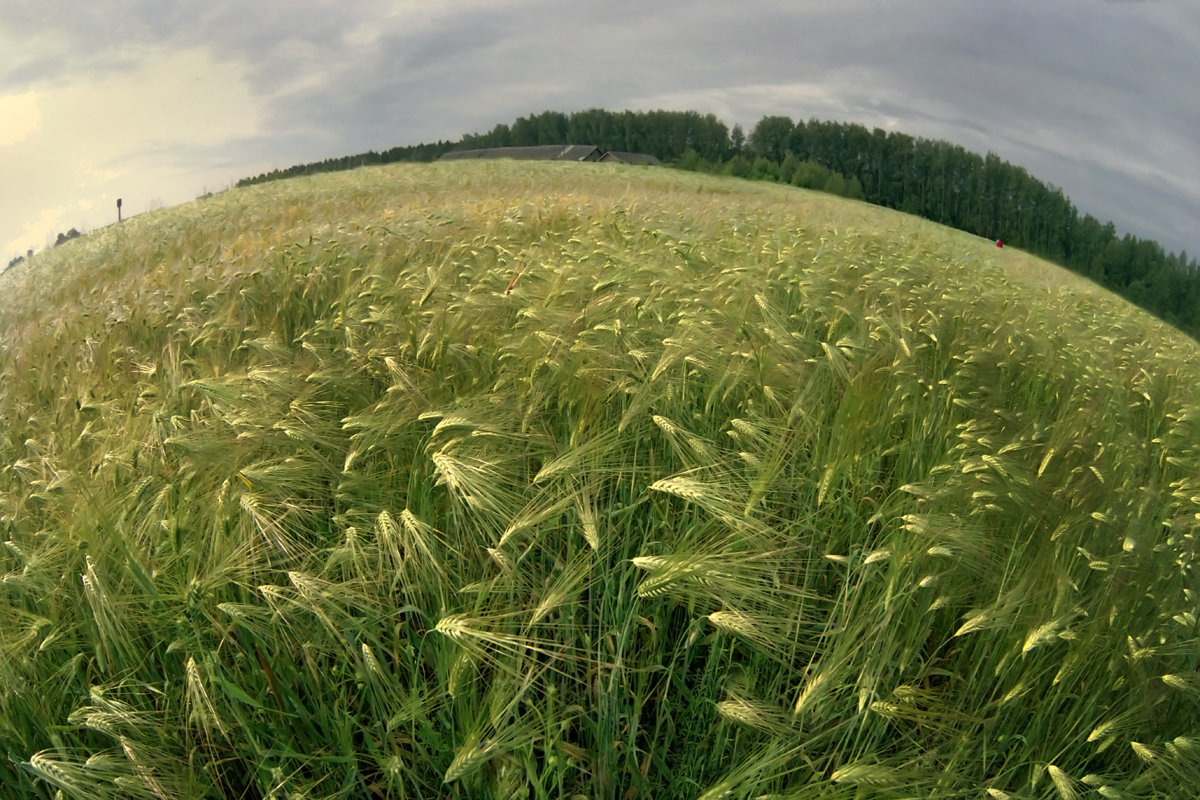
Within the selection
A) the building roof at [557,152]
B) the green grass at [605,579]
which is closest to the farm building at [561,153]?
the building roof at [557,152]

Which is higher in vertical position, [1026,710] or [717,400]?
[717,400]

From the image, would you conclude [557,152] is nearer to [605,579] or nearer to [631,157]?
[631,157]

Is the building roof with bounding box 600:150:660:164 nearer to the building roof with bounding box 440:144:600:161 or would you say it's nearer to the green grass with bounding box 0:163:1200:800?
the building roof with bounding box 440:144:600:161

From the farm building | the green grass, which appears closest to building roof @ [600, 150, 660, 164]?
the farm building

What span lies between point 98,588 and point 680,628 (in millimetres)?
1544

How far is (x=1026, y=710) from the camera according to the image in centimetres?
186

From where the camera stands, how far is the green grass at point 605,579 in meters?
1.74

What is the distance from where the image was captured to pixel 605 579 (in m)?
1.87

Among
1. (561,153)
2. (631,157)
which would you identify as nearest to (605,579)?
(561,153)

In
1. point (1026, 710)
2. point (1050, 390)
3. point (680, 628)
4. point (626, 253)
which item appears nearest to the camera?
point (1026, 710)

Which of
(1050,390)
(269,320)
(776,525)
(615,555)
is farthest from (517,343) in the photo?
(1050,390)

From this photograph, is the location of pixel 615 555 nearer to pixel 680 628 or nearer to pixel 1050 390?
pixel 680 628

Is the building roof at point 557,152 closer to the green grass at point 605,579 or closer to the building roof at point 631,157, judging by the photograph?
the building roof at point 631,157

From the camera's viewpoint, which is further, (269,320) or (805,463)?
(269,320)
